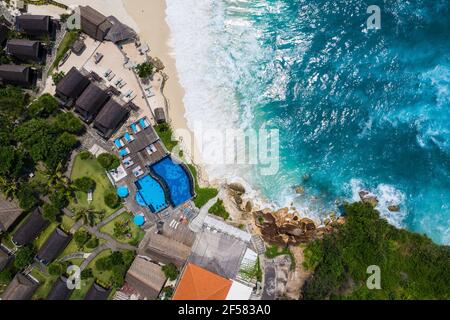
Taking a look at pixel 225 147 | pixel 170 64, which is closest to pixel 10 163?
pixel 170 64

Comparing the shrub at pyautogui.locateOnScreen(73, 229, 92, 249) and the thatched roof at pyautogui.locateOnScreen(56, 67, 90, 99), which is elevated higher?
the thatched roof at pyautogui.locateOnScreen(56, 67, 90, 99)

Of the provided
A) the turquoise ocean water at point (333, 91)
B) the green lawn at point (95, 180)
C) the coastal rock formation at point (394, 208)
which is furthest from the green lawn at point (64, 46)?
the coastal rock formation at point (394, 208)

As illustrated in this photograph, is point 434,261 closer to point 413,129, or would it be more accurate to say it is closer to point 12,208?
point 413,129

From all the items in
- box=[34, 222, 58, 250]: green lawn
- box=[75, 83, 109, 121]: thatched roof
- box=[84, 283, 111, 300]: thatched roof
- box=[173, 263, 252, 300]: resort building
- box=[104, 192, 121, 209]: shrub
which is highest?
box=[75, 83, 109, 121]: thatched roof

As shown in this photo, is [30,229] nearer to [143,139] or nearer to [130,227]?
[130,227]

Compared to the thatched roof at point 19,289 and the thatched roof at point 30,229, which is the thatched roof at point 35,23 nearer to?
the thatched roof at point 30,229

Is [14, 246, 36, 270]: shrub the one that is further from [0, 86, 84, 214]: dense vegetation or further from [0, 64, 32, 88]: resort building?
[0, 64, 32, 88]: resort building

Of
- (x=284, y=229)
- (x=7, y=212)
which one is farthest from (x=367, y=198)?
(x=7, y=212)

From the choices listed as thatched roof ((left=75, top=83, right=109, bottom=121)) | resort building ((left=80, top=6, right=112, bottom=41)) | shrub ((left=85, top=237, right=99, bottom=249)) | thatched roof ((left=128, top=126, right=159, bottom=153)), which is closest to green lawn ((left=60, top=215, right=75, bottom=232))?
shrub ((left=85, top=237, right=99, bottom=249))
